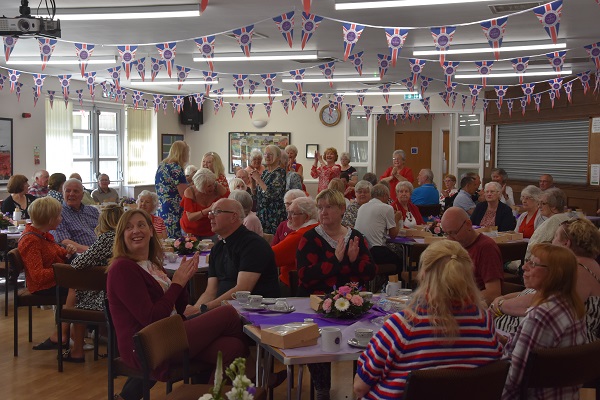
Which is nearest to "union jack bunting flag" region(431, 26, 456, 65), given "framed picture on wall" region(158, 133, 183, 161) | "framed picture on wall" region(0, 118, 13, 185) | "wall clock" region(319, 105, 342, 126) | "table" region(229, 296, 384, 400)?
"table" region(229, 296, 384, 400)

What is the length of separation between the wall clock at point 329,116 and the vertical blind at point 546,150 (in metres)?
4.41

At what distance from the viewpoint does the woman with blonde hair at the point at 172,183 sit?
8.02m

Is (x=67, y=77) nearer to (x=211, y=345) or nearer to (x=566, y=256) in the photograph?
(x=211, y=345)

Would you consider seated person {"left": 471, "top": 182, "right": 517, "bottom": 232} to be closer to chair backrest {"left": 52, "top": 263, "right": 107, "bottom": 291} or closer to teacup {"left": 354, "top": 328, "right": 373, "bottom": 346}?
chair backrest {"left": 52, "top": 263, "right": 107, "bottom": 291}

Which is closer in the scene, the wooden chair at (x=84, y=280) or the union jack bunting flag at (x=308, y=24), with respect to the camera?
the wooden chair at (x=84, y=280)

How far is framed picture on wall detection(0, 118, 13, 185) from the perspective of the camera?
44.2ft

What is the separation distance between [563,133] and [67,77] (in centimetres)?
990

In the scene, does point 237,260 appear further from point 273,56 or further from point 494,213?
point 273,56

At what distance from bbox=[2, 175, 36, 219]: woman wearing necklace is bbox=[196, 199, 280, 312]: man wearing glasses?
5370 mm

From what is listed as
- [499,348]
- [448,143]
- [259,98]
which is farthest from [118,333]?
A: [448,143]

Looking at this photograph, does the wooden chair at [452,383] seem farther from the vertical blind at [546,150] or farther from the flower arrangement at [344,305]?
the vertical blind at [546,150]

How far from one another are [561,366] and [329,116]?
54.6ft

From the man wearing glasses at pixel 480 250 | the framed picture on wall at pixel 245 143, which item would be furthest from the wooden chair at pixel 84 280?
the framed picture on wall at pixel 245 143

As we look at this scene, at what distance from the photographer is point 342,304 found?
3836mm
